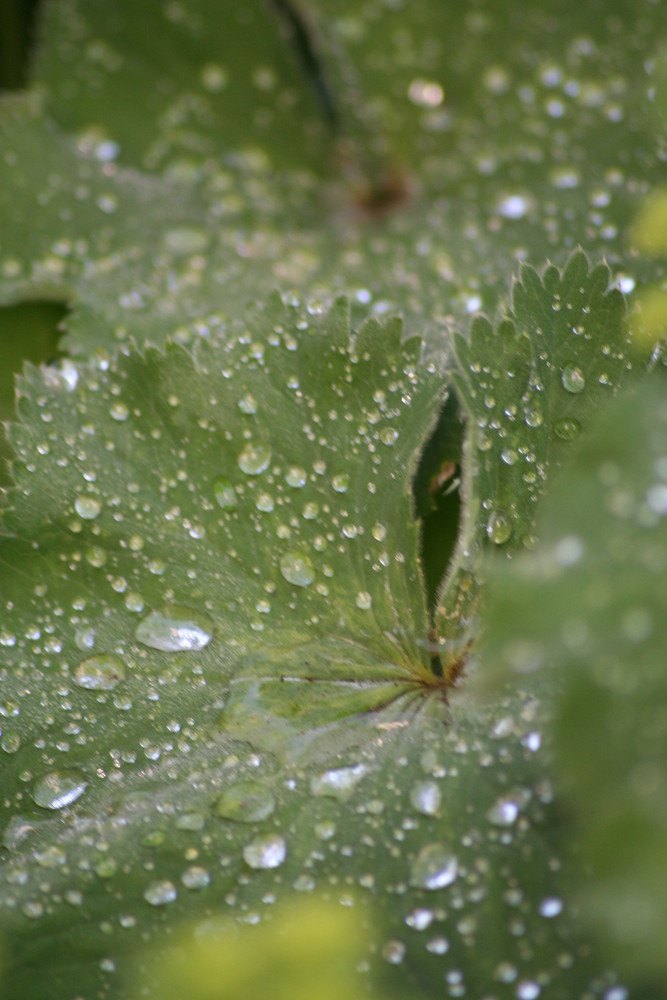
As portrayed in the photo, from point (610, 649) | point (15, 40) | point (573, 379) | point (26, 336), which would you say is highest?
point (15, 40)

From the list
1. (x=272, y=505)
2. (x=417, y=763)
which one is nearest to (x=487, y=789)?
(x=417, y=763)

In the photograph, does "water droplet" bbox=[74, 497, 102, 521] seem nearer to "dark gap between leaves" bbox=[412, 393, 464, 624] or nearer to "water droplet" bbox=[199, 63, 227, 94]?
"dark gap between leaves" bbox=[412, 393, 464, 624]

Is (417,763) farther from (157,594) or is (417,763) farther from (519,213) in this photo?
(519,213)

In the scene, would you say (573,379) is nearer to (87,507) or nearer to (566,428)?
(566,428)

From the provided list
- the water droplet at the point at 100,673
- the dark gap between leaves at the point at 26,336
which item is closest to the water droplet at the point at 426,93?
the dark gap between leaves at the point at 26,336

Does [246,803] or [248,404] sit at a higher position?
[248,404]

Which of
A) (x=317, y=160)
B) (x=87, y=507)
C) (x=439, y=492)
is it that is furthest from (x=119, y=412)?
(x=317, y=160)

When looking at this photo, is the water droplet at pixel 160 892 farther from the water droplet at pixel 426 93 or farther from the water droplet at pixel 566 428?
the water droplet at pixel 426 93
